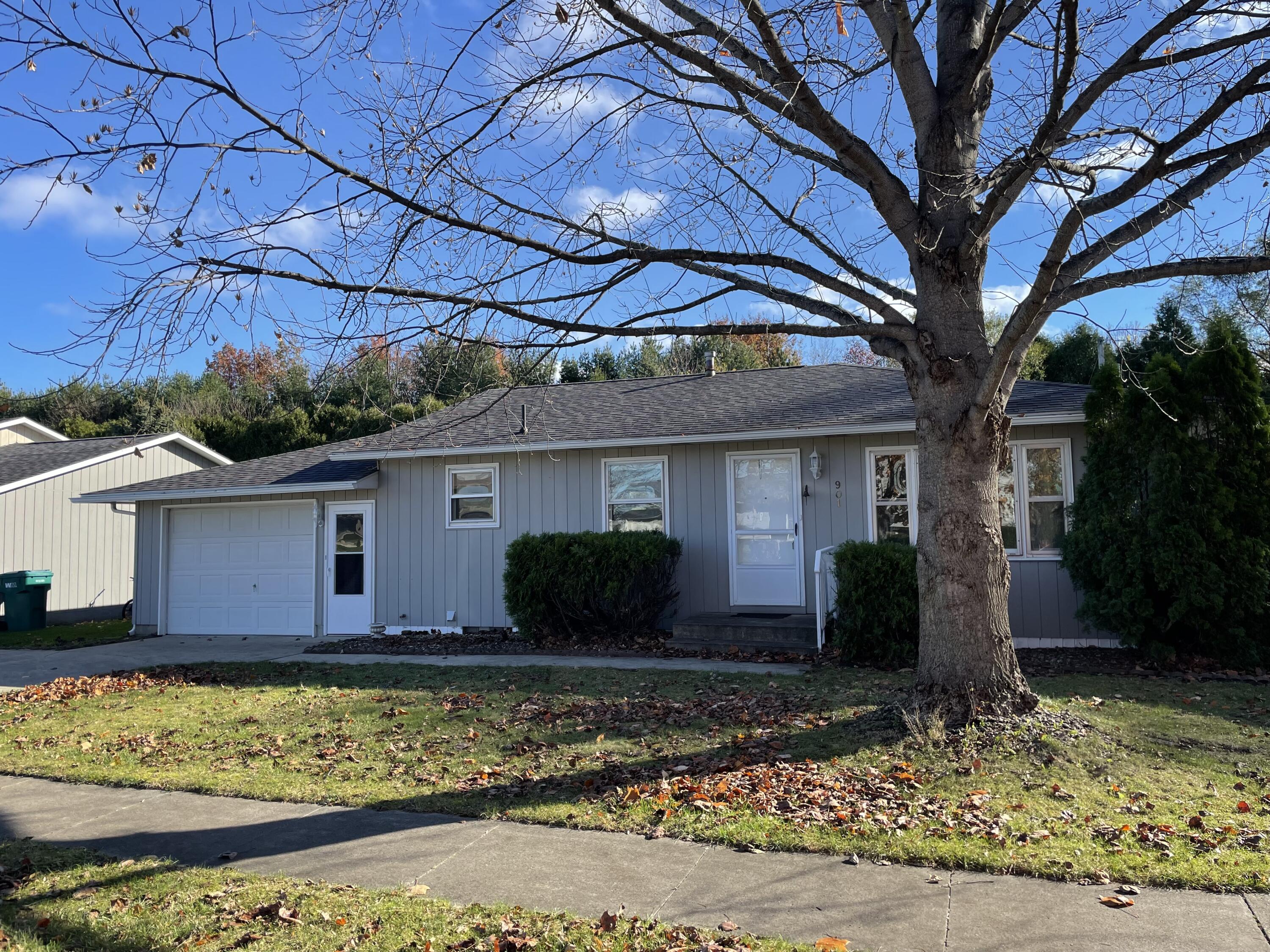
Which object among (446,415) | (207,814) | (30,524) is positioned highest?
(446,415)

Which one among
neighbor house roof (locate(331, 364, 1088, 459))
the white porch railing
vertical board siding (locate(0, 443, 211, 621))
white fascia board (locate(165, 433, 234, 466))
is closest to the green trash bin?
vertical board siding (locate(0, 443, 211, 621))

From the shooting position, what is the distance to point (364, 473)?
48.9 ft

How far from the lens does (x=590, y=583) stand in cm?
1248

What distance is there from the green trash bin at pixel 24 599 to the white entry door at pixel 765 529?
48.5 ft

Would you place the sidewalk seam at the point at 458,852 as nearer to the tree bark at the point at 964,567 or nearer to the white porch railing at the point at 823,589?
the tree bark at the point at 964,567

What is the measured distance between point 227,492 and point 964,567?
12863 mm

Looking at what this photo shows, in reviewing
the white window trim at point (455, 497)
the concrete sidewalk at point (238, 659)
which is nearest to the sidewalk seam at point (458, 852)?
the concrete sidewalk at point (238, 659)

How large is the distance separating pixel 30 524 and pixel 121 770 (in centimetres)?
1620

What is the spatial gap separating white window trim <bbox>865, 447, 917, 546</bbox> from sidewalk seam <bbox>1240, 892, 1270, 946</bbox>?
27.1 feet

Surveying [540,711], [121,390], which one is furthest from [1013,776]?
[121,390]

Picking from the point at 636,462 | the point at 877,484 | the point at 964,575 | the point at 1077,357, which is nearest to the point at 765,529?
the point at 877,484

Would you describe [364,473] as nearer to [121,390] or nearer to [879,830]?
[121,390]

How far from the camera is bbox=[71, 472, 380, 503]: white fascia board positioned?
48.1ft

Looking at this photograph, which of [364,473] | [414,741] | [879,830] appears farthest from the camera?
[364,473]
